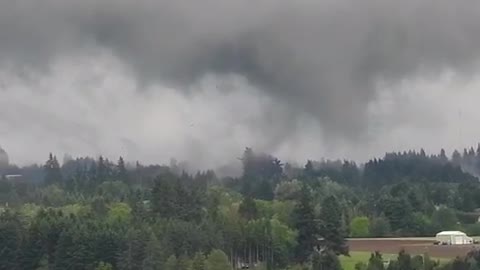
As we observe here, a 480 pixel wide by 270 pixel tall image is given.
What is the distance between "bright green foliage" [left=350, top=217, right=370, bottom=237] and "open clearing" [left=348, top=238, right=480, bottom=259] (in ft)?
23.7

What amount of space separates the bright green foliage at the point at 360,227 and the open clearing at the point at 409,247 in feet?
23.7

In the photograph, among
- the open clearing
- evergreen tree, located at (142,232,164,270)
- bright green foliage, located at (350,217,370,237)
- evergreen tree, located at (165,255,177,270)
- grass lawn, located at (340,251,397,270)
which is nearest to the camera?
evergreen tree, located at (165,255,177,270)

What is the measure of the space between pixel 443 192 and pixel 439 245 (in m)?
66.8

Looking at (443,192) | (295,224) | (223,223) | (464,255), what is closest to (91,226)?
(223,223)

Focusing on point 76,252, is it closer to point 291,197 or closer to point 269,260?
point 269,260

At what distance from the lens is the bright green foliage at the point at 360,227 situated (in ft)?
428

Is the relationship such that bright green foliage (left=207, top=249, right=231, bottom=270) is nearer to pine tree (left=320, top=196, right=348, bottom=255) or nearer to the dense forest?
the dense forest

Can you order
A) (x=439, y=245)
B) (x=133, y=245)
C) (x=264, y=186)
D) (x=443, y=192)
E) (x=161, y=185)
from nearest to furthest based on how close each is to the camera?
(x=133, y=245)
(x=439, y=245)
(x=161, y=185)
(x=443, y=192)
(x=264, y=186)

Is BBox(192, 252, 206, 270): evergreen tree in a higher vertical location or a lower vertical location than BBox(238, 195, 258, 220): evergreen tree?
lower

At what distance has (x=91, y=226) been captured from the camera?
9769 cm

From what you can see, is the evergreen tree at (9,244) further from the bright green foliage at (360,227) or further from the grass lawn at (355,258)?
the bright green foliage at (360,227)

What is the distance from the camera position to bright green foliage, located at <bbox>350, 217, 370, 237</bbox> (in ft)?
428

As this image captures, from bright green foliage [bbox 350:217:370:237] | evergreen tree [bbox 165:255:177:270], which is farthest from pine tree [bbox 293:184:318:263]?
bright green foliage [bbox 350:217:370:237]

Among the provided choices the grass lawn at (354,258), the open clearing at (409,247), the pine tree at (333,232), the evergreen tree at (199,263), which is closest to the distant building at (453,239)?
the open clearing at (409,247)
